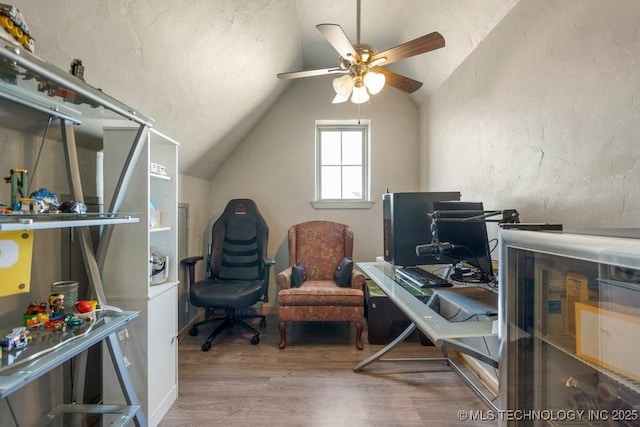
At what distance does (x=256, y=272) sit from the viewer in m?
→ 3.02

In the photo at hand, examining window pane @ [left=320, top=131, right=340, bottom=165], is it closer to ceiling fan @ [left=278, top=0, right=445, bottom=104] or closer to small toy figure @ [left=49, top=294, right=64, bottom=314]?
ceiling fan @ [left=278, top=0, right=445, bottom=104]

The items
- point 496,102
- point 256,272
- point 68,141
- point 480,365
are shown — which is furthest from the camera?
point 256,272

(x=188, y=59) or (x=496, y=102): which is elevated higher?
(x=188, y=59)

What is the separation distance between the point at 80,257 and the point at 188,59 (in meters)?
1.26

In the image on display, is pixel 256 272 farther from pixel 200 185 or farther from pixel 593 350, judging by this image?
pixel 593 350

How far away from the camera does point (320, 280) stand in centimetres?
321

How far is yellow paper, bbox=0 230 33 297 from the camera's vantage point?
1004mm

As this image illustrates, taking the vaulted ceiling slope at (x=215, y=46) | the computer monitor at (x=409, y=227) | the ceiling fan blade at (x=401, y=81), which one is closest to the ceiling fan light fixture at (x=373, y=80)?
the ceiling fan blade at (x=401, y=81)

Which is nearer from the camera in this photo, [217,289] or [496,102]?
[496,102]

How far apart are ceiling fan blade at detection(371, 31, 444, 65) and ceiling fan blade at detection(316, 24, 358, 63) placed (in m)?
0.13

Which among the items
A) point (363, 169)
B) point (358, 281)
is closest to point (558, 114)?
point (358, 281)

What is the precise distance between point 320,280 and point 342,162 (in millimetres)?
1406

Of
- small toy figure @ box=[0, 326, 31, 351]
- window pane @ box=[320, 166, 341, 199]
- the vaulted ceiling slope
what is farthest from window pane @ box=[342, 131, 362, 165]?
small toy figure @ box=[0, 326, 31, 351]

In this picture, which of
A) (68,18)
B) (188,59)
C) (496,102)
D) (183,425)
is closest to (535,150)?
(496,102)
